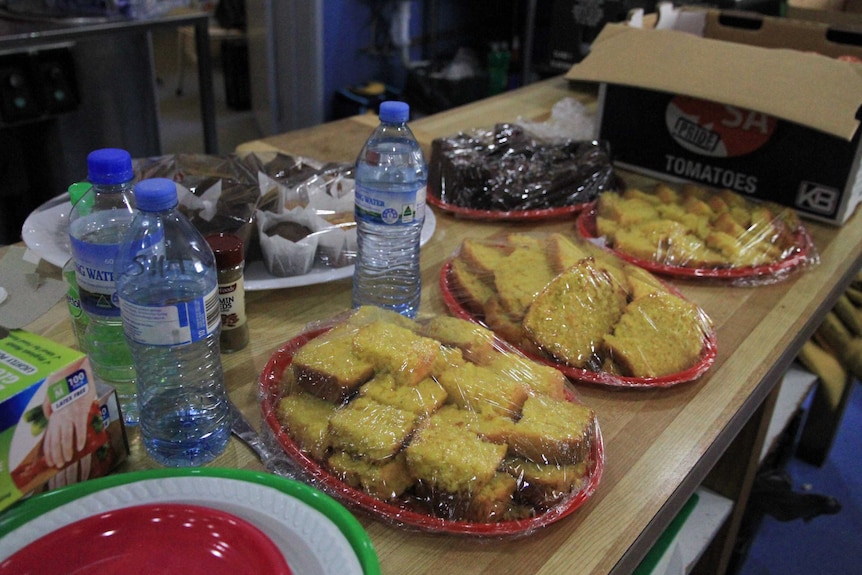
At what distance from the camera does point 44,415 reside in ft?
2.21

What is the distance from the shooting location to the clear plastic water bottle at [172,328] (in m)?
0.73

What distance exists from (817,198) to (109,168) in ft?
4.66

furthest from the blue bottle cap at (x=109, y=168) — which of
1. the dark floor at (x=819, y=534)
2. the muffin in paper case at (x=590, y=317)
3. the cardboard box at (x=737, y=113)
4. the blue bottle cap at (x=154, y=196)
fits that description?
the dark floor at (x=819, y=534)

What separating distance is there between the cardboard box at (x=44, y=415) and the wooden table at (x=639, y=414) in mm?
89

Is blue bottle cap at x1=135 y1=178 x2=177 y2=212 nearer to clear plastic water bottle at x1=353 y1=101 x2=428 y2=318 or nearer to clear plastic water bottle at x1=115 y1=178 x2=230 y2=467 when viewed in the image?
clear plastic water bottle at x1=115 y1=178 x2=230 y2=467

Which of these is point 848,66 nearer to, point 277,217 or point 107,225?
point 277,217

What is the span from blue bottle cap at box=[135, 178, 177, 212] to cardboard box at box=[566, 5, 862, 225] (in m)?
1.13

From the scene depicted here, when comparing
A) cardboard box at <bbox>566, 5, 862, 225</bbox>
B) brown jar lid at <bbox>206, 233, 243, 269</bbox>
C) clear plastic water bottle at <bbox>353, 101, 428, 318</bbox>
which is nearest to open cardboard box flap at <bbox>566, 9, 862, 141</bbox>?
cardboard box at <bbox>566, 5, 862, 225</bbox>

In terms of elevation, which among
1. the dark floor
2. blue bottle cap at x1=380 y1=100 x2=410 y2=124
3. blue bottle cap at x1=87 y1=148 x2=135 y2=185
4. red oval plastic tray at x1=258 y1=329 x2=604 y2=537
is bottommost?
the dark floor

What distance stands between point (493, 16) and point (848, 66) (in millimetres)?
4416

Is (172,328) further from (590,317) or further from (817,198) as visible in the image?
(817,198)

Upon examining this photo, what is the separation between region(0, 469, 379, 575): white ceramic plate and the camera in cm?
65

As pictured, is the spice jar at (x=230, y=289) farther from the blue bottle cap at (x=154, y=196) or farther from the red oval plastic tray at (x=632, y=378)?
the red oval plastic tray at (x=632, y=378)

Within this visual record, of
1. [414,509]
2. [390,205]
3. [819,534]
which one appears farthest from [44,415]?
[819,534]
